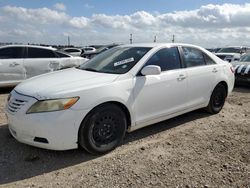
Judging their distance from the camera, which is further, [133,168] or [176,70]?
[176,70]

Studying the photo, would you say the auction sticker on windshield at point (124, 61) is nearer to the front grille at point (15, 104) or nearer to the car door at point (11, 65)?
the front grille at point (15, 104)

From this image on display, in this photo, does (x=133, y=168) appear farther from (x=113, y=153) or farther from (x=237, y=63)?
(x=237, y=63)

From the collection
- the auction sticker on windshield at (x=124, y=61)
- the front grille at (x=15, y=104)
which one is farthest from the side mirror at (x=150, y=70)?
the front grille at (x=15, y=104)

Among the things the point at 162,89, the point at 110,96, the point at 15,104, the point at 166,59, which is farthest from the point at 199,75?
the point at 15,104

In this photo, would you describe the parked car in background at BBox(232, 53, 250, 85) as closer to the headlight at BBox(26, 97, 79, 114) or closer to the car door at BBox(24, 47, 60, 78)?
the car door at BBox(24, 47, 60, 78)

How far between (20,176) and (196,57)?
12.2 feet

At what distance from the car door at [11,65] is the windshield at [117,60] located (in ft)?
13.3

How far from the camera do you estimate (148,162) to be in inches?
143

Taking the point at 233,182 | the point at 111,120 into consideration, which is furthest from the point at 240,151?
the point at 111,120

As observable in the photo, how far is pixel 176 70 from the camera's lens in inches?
187

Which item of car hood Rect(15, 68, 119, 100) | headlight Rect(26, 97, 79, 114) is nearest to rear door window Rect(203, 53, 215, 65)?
car hood Rect(15, 68, 119, 100)

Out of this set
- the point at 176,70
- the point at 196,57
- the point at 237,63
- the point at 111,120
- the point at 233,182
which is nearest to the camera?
the point at 233,182

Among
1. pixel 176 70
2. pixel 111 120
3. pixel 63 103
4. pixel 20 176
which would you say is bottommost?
pixel 20 176

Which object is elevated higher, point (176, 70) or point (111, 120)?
point (176, 70)
